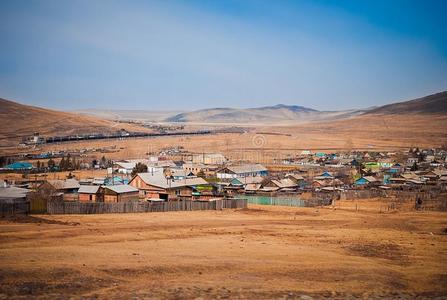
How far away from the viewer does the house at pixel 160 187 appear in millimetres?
55438

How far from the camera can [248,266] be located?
69.6ft

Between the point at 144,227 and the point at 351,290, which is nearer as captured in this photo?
the point at 351,290

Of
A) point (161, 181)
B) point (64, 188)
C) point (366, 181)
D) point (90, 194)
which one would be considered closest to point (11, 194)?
point (90, 194)

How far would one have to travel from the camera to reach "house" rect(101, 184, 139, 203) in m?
50.2

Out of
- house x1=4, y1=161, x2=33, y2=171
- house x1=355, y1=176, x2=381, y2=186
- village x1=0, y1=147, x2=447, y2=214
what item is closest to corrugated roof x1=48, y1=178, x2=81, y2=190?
village x1=0, y1=147, x2=447, y2=214

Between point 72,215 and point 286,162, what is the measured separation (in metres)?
74.4

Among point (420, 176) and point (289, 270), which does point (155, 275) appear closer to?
point (289, 270)

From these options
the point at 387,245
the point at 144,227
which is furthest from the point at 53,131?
the point at 387,245

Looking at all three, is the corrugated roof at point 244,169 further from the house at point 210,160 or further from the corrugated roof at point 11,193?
the corrugated roof at point 11,193

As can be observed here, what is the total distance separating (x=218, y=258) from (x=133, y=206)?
22069 mm

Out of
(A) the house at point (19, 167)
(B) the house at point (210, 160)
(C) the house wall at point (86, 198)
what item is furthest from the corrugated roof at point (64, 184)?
(B) the house at point (210, 160)

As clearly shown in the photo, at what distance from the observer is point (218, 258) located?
74.9 feet

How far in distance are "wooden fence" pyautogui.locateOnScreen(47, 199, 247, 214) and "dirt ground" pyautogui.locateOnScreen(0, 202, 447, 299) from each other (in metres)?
2.43

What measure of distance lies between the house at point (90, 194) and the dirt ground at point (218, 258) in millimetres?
11520
